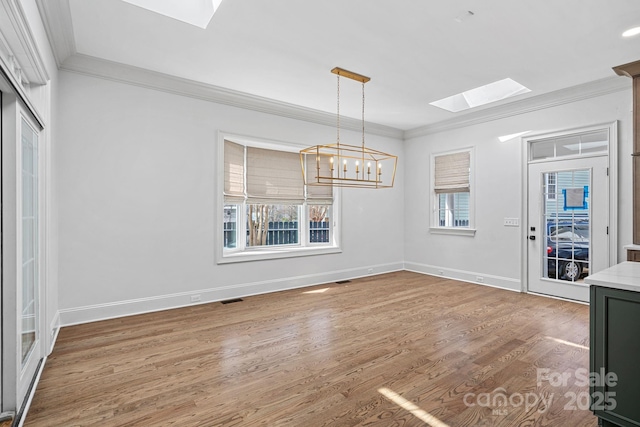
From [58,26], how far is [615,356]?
468cm

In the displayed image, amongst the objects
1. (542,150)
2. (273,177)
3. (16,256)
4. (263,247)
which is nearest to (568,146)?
(542,150)

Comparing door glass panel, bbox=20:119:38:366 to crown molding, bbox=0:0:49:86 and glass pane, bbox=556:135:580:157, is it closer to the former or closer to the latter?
crown molding, bbox=0:0:49:86

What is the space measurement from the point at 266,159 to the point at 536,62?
3.70m

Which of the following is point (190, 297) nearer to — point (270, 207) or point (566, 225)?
point (270, 207)

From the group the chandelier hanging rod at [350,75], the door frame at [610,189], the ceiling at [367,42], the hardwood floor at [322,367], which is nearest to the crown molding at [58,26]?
the ceiling at [367,42]

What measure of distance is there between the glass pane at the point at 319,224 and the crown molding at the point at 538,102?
2.55 metres

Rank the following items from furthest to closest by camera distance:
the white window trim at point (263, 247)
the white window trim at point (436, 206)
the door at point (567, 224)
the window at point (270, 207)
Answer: the white window trim at point (436, 206) → the window at point (270, 207) → the white window trim at point (263, 247) → the door at point (567, 224)

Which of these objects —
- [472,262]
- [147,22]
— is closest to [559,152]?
[472,262]

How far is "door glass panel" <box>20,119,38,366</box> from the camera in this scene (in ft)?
7.33

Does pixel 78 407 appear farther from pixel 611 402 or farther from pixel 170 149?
pixel 611 402

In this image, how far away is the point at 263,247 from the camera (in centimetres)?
531

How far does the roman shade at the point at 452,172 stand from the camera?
5.80 m

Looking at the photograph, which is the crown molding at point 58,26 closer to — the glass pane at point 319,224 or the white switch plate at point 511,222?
the glass pane at point 319,224

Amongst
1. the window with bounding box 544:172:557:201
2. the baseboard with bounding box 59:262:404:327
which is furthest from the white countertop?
the baseboard with bounding box 59:262:404:327
